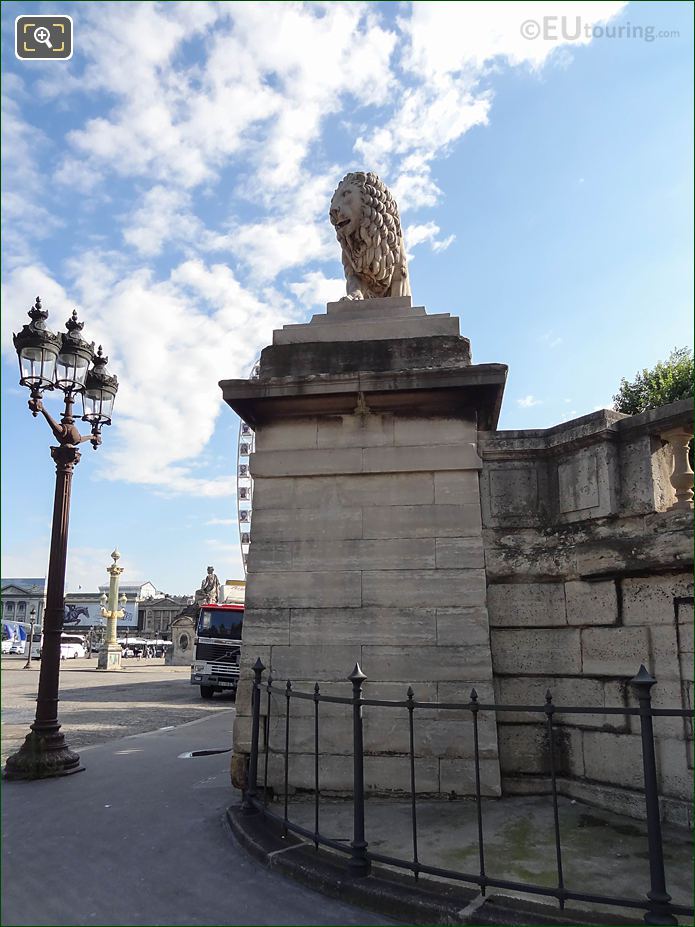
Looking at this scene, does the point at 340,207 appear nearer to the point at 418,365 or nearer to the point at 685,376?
the point at 418,365

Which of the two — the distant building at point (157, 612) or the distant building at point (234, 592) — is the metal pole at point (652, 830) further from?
the distant building at point (157, 612)

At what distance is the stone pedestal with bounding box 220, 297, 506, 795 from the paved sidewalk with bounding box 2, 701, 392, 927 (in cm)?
91

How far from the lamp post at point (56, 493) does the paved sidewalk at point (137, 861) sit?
15.0 inches

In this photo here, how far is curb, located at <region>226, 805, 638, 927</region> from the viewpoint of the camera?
3352mm

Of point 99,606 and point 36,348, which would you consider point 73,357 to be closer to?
point 36,348

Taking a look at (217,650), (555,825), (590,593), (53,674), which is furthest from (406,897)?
(217,650)

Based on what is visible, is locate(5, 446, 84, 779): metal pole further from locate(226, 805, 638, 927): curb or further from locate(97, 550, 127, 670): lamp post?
locate(97, 550, 127, 670): lamp post

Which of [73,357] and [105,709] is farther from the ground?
[73,357]

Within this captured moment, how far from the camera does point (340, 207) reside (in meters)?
7.14

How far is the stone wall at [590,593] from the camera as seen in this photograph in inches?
199

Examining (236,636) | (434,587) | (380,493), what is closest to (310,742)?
(434,587)

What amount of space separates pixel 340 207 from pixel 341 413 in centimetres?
245

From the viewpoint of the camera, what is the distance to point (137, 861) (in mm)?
4402

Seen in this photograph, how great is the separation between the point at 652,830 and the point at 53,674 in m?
6.99
